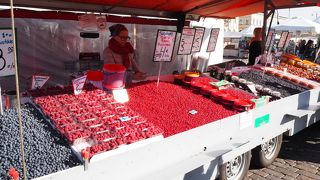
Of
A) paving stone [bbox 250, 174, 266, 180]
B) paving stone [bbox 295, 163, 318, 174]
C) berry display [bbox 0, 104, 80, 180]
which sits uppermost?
berry display [bbox 0, 104, 80, 180]

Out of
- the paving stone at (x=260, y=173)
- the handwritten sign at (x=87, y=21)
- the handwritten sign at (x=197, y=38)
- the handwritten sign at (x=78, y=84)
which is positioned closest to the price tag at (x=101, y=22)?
the handwritten sign at (x=87, y=21)

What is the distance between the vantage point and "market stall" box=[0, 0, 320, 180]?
216 cm

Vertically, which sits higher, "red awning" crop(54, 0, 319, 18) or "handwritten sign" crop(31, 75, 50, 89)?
"red awning" crop(54, 0, 319, 18)

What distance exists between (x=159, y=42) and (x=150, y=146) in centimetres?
175

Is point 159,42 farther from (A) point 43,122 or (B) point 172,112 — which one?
(A) point 43,122

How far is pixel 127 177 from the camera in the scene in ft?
7.57

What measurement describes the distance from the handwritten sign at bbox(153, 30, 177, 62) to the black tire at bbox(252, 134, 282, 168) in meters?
1.77

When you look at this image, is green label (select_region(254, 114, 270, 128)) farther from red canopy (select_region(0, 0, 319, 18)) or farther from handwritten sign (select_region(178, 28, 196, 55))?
red canopy (select_region(0, 0, 319, 18))

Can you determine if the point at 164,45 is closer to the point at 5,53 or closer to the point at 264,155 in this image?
the point at 5,53

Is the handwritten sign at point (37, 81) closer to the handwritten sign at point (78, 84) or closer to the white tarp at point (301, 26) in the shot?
the handwritten sign at point (78, 84)

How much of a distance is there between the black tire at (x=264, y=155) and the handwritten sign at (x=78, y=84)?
2.50 metres

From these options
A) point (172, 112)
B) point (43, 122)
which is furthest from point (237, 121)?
point (43, 122)

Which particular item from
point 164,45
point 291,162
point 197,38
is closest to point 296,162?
point 291,162

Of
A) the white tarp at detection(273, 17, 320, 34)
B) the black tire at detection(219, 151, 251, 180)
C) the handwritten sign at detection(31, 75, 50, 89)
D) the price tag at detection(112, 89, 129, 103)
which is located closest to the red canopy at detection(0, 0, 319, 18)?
the handwritten sign at detection(31, 75, 50, 89)
